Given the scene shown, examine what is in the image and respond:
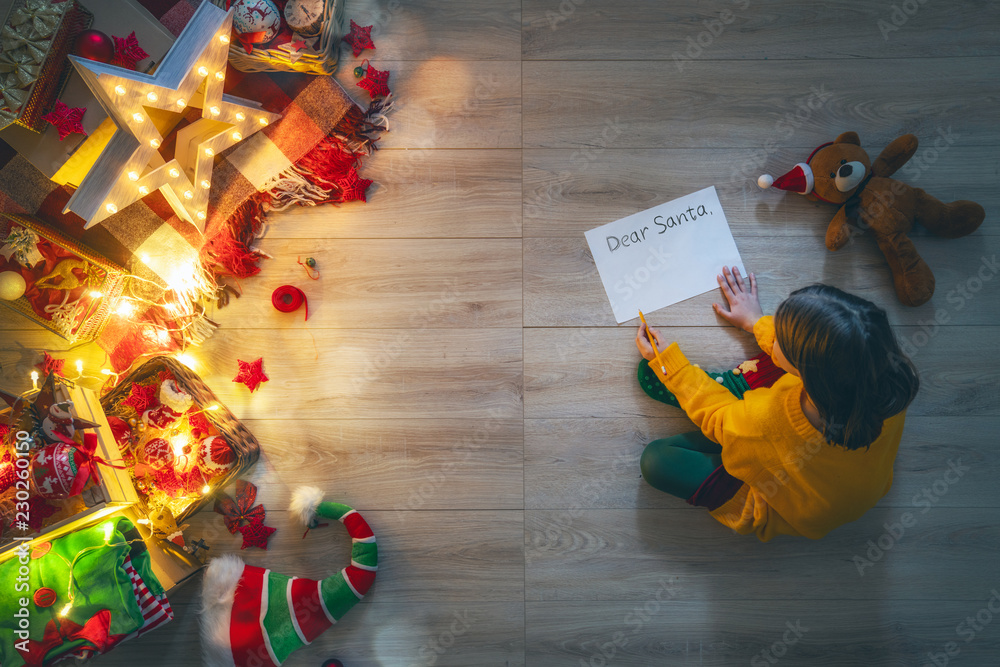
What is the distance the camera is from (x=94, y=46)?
0.95m

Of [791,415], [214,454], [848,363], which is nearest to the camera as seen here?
[848,363]

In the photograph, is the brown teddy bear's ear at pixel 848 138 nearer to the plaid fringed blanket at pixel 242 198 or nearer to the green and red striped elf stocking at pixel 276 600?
the plaid fringed blanket at pixel 242 198

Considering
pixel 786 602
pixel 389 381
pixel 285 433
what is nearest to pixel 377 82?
pixel 389 381

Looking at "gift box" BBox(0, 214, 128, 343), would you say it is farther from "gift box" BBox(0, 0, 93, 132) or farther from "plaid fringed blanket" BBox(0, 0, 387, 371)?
"gift box" BBox(0, 0, 93, 132)

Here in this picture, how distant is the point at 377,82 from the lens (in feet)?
3.67

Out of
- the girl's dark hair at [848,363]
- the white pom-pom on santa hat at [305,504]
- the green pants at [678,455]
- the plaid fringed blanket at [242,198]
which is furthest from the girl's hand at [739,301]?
the white pom-pom on santa hat at [305,504]

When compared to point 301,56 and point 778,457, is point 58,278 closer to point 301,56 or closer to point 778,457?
point 301,56

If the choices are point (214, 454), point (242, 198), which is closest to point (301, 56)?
point (242, 198)

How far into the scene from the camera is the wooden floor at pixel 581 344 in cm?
109

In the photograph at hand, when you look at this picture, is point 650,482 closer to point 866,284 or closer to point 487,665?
point 487,665

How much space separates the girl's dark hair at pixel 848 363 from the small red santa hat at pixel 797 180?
0.38 m

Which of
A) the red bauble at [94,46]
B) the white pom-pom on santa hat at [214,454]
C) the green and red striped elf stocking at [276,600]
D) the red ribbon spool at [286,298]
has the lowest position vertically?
the green and red striped elf stocking at [276,600]

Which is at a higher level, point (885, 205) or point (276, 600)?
point (885, 205)

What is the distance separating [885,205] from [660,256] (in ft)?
1.43
